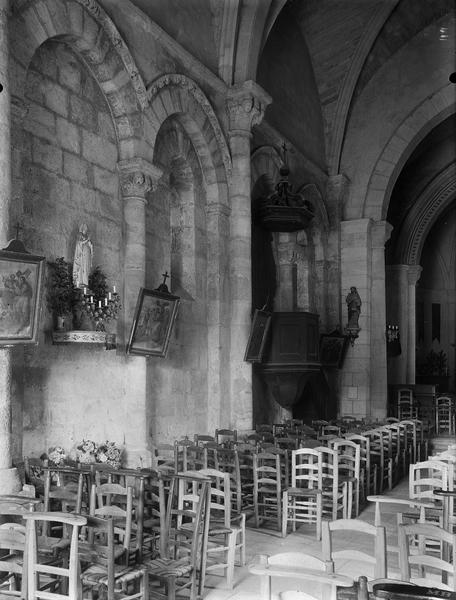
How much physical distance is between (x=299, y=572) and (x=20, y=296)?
4.51m

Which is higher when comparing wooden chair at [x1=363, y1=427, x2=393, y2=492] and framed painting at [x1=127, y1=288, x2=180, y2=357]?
framed painting at [x1=127, y1=288, x2=180, y2=357]

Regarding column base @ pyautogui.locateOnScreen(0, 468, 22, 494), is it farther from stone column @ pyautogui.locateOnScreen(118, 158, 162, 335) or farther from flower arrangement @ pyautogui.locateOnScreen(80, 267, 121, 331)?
stone column @ pyautogui.locateOnScreen(118, 158, 162, 335)

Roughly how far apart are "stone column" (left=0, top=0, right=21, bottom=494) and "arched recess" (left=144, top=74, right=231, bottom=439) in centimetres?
379

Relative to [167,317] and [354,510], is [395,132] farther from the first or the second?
[354,510]

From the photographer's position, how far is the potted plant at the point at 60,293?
7.76 metres

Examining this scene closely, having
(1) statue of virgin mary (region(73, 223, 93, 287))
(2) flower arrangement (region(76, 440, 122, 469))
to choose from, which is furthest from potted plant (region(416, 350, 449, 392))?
(1) statue of virgin mary (region(73, 223, 93, 287))

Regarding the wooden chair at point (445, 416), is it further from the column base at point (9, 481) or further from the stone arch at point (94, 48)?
the column base at point (9, 481)

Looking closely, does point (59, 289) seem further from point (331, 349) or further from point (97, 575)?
point (331, 349)

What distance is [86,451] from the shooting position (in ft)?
26.8

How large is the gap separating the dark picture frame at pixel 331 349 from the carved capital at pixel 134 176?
810 cm

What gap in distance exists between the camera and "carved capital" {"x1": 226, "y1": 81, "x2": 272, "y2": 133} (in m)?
11.8

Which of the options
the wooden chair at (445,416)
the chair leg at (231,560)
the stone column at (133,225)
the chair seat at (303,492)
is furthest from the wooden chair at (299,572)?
the wooden chair at (445,416)

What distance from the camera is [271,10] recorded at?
41.2 feet

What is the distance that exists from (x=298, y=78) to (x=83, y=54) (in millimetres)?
8175
